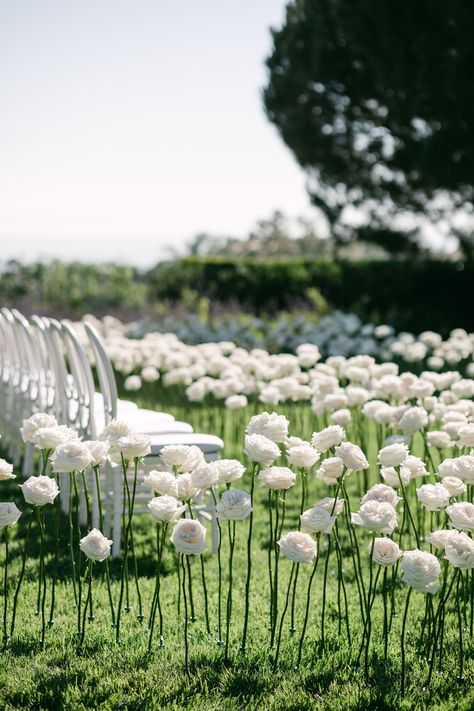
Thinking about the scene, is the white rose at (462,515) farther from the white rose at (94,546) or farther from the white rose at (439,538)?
the white rose at (94,546)

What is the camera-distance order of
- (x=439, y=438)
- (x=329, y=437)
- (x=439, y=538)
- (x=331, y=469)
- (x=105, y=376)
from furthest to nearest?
(x=105, y=376) → (x=439, y=438) → (x=329, y=437) → (x=331, y=469) → (x=439, y=538)

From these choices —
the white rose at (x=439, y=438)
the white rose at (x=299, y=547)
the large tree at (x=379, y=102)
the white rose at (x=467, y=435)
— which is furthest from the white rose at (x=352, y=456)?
the large tree at (x=379, y=102)

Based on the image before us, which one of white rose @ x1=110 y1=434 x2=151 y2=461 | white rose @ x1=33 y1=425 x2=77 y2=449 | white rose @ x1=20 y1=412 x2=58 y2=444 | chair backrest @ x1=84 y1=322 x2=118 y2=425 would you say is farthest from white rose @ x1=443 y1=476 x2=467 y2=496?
chair backrest @ x1=84 y1=322 x2=118 y2=425

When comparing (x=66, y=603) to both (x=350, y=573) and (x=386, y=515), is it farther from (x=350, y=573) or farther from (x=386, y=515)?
(x=386, y=515)

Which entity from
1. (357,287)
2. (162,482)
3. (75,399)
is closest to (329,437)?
(162,482)

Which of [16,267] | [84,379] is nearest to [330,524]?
[84,379]

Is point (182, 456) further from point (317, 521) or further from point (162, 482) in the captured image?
point (317, 521)

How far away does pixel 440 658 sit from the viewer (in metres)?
3.14

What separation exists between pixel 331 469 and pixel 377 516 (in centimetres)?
44

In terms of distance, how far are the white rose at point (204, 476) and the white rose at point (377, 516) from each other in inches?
21.3

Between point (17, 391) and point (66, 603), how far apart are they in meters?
2.90

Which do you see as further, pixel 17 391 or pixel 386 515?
pixel 17 391

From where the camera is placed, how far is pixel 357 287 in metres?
15.8

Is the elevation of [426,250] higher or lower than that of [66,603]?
higher
